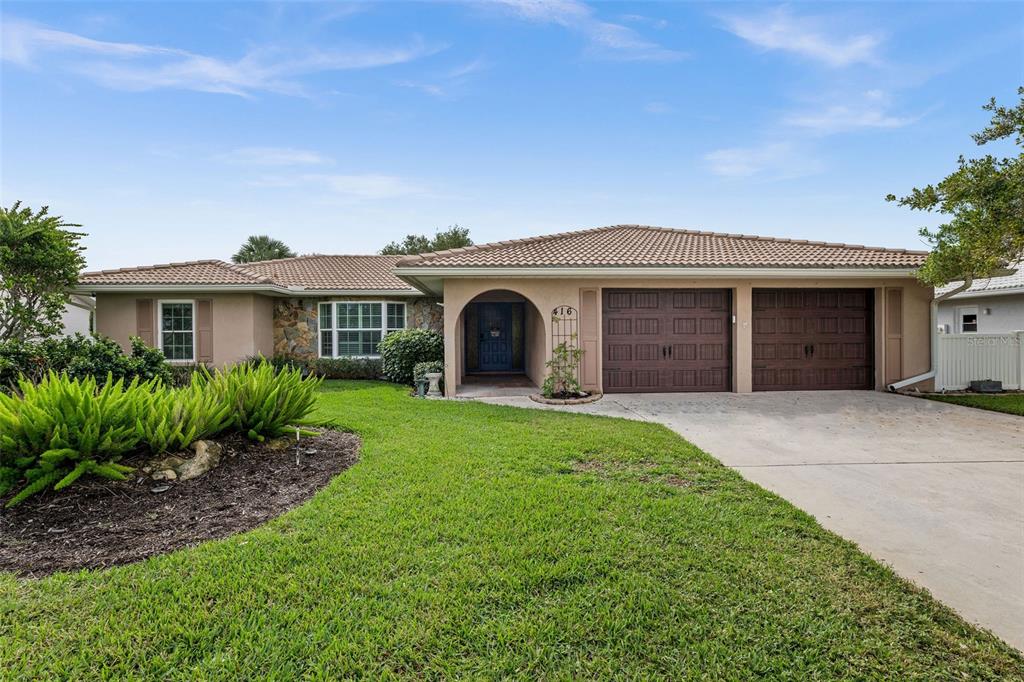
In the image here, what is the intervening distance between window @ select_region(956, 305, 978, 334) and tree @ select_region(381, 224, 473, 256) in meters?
29.6

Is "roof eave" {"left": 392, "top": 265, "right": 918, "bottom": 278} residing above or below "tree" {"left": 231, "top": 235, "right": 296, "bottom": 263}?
below

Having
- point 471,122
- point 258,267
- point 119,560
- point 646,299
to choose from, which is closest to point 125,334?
point 258,267

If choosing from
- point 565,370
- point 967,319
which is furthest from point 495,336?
point 967,319

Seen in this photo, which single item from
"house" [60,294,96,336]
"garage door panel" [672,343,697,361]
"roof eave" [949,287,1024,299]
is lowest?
"garage door panel" [672,343,697,361]

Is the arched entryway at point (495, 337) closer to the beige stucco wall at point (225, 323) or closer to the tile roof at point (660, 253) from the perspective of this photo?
the tile roof at point (660, 253)

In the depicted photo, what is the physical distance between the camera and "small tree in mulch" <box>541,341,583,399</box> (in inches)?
433

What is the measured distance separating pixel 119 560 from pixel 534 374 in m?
10.6

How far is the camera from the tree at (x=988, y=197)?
22.5 ft

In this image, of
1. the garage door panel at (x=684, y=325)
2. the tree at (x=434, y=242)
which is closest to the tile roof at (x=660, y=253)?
the garage door panel at (x=684, y=325)

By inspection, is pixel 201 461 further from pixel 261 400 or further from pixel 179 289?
pixel 179 289

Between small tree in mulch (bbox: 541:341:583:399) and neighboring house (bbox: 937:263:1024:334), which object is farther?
neighboring house (bbox: 937:263:1024:334)

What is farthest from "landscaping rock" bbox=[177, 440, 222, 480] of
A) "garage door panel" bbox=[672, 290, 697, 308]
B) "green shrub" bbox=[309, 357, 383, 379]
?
"garage door panel" bbox=[672, 290, 697, 308]

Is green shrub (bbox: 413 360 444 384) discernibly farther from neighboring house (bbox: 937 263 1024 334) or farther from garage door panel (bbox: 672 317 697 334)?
neighboring house (bbox: 937 263 1024 334)

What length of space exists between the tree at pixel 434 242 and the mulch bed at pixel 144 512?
3453cm
